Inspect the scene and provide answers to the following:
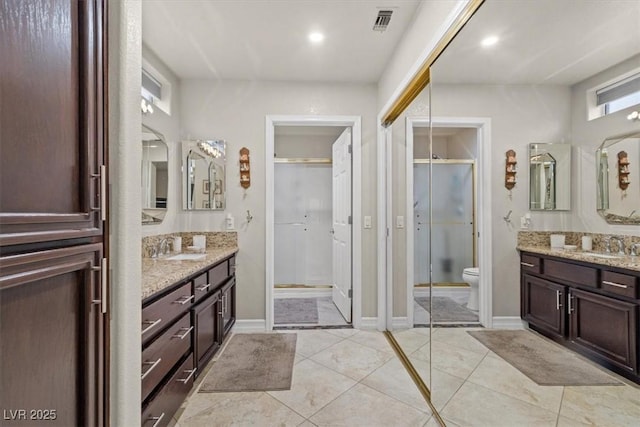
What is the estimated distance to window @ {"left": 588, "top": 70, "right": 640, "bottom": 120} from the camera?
2.21 ft

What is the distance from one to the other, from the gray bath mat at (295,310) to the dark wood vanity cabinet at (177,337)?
1143mm

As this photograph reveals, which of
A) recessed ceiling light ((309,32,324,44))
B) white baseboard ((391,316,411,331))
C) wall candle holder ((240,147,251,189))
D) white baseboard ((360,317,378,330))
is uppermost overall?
recessed ceiling light ((309,32,324,44))

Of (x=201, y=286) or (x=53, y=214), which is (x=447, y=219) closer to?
(x=201, y=286)

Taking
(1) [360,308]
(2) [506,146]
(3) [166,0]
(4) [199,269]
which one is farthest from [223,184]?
(2) [506,146]

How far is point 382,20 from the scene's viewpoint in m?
2.22

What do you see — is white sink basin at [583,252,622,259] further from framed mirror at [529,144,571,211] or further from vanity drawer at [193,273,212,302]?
vanity drawer at [193,273,212,302]

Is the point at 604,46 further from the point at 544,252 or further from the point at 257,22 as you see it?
the point at 257,22

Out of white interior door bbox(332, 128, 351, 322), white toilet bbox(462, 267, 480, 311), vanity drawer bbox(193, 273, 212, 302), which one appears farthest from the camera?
white interior door bbox(332, 128, 351, 322)

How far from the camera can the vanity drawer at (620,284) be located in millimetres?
736

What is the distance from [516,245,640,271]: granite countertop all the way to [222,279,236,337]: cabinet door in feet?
7.52

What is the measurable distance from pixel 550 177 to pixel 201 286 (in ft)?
6.56

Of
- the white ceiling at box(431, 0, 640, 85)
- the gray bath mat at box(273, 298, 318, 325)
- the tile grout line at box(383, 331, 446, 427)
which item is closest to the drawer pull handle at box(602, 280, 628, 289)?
the white ceiling at box(431, 0, 640, 85)

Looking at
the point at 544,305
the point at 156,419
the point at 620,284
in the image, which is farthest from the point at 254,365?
the point at 620,284

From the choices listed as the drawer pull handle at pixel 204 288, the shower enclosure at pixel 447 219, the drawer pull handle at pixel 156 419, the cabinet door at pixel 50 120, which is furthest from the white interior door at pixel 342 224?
the cabinet door at pixel 50 120
